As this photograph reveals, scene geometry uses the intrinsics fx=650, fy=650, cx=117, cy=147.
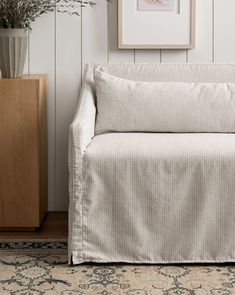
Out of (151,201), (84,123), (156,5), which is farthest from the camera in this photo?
(156,5)

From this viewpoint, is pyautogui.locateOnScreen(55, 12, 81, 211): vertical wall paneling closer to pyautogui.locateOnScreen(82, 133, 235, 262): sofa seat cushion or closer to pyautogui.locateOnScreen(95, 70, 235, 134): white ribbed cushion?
pyautogui.locateOnScreen(95, 70, 235, 134): white ribbed cushion

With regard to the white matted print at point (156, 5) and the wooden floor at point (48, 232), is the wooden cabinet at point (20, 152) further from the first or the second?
the white matted print at point (156, 5)

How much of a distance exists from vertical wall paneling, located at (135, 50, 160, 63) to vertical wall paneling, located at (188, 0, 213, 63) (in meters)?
0.17

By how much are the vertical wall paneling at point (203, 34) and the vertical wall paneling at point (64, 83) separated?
58 cm

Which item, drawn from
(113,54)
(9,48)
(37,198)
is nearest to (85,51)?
(113,54)

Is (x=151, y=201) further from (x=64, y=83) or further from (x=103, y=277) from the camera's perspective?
(x=64, y=83)

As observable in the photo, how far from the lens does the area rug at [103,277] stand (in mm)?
2189

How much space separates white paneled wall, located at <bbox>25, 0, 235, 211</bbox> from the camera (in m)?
3.25

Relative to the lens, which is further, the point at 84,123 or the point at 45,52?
the point at 45,52

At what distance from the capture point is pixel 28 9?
2969mm

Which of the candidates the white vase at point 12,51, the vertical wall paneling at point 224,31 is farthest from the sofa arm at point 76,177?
the vertical wall paneling at point 224,31

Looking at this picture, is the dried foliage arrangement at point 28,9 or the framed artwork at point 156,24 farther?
the framed artwork at point 156,24

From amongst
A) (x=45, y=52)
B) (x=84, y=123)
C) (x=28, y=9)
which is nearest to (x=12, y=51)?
(x=28, y=9)

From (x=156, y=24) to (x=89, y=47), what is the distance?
355 millimetres
